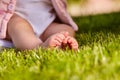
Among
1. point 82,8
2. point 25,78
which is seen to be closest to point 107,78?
point 25,78

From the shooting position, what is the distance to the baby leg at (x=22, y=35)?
301cm

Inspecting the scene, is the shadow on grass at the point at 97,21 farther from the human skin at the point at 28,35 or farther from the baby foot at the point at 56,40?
the baby foot at the point at 56,40

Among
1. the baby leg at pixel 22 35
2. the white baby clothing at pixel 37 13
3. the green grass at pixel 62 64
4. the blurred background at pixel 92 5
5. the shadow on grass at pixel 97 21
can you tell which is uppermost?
the blurred background at pixel 92 5

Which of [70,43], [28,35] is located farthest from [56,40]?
[28,35]

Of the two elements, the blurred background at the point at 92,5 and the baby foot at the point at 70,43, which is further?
the blurred background at the point at 92,5

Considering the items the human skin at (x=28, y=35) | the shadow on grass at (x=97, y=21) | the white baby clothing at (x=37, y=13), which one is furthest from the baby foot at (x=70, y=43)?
the shadow on grass at (x=97, y=21)

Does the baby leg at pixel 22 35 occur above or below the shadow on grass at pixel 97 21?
below

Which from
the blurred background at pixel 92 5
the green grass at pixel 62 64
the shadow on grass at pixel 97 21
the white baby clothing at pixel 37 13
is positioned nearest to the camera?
the green grass at pixel 62 64

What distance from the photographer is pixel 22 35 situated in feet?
9.92

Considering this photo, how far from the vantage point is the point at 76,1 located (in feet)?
28.7

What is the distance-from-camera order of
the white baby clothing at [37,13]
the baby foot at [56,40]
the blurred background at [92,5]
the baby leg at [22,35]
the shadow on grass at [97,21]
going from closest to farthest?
1. the baby foot at [56,40]
2. the baby leg at [22,35]
3. the white baby clothing at [37,13]
4. the shadow on grass at [97,21]
5. the blurred background at [92,5]

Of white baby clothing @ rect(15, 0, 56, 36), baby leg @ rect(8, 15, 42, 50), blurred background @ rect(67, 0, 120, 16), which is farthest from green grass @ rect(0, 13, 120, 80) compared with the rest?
blurred background @ rect(67, 0, 120, 16)

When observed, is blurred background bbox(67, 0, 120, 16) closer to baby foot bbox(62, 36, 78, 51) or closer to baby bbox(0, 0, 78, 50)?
baby bbox(0, 0, 78, 50)

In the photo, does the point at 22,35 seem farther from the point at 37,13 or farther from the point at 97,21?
the point at 97,21
